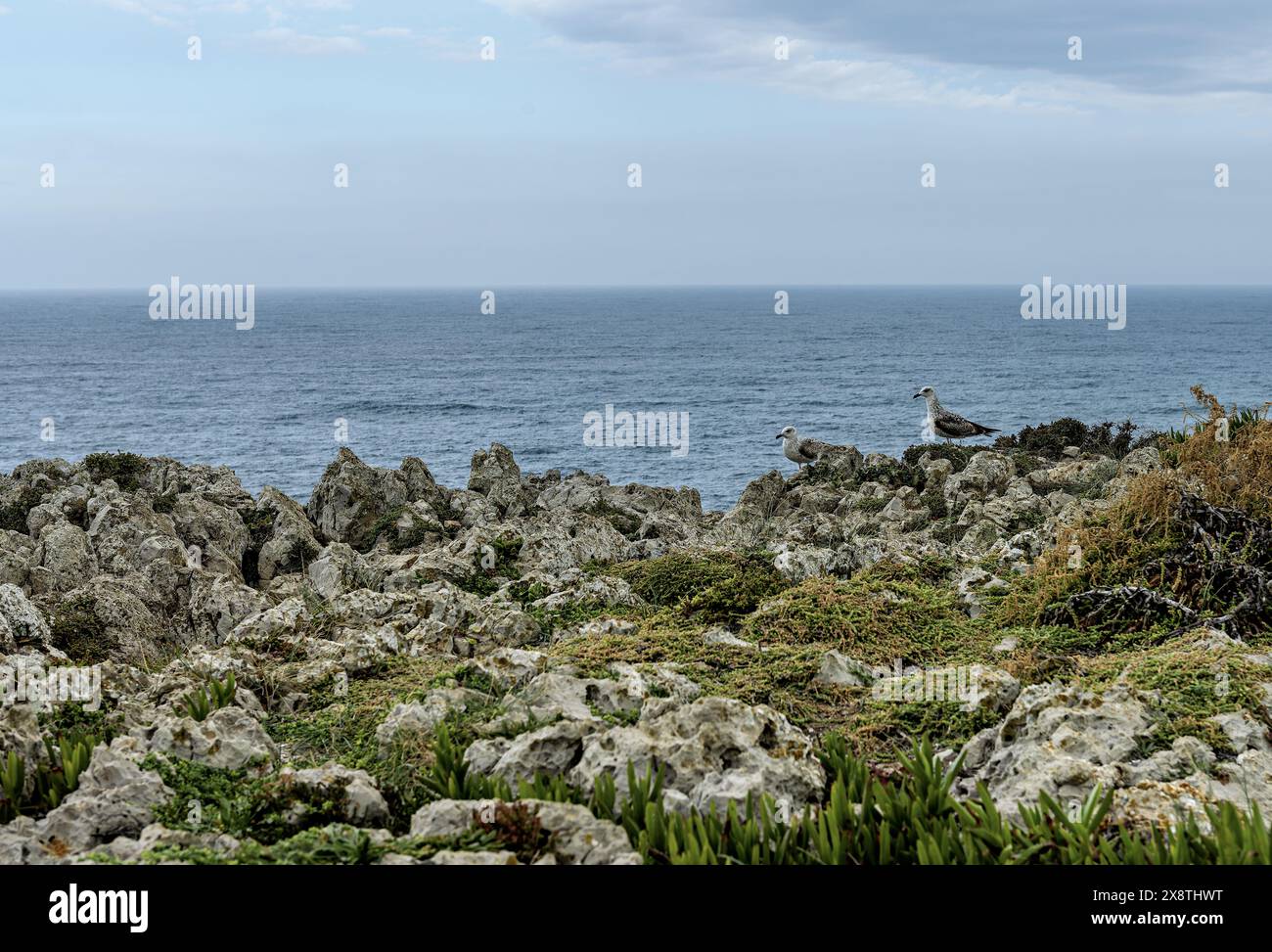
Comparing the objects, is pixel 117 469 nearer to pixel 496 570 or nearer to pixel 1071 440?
pixel 496 570

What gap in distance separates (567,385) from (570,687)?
86797mm

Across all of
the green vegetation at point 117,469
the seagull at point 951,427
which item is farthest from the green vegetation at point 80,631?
the seagull at point 951,427

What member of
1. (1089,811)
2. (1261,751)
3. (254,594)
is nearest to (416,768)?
(1089,811)

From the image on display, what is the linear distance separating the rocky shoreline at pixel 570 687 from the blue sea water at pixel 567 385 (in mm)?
26598

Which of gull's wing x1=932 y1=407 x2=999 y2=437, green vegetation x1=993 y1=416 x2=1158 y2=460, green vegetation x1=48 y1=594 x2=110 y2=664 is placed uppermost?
gull's wing x1=932 y1=407 x2=999 y2=437

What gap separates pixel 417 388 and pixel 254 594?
8238 centimetres

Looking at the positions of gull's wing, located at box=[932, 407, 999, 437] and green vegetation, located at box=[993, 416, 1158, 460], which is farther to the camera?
green vegetation, located at box=[993, 416, 1158, 460]

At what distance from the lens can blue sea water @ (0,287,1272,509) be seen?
57875mm

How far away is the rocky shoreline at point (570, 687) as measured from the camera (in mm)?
4699

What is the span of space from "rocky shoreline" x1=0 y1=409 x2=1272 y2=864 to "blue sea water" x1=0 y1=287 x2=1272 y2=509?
26598 mm

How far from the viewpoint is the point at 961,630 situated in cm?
824

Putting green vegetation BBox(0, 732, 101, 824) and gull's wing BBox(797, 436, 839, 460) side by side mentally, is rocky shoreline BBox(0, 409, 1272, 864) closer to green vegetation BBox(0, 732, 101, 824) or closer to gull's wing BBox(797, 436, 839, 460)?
green vegetation BBox(0, 732, 101, 824)

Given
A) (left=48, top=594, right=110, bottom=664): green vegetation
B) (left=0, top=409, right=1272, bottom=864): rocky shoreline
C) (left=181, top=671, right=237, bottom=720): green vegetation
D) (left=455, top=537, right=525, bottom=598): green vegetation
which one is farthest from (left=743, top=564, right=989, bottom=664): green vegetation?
(left=48, top=594, right=110, bottom=664): green vegetation

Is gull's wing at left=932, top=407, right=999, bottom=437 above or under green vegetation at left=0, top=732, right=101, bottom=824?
above
